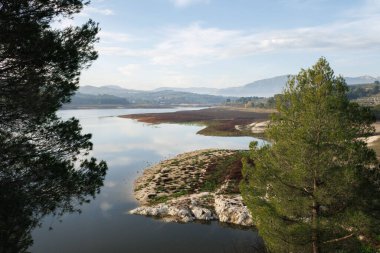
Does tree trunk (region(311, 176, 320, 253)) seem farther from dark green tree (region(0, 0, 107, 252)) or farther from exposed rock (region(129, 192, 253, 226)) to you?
exposed rock (region(129, 192, 253, 226))

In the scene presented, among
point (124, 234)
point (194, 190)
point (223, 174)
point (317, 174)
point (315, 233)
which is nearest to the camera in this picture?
point (317, 174)

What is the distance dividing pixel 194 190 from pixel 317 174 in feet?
74.5

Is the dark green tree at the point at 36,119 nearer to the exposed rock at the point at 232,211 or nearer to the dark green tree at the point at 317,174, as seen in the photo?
the dark green tree at the point at 317,174

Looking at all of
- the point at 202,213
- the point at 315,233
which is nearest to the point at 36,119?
the point at 315,233

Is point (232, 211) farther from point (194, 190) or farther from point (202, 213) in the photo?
point (194, 190)

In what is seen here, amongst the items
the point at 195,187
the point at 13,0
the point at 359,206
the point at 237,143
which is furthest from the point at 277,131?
the point at 237,143

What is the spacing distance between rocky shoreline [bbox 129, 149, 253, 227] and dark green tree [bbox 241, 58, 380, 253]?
37.9ft

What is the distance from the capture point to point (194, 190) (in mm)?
37031

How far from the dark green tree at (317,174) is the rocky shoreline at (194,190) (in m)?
11.6

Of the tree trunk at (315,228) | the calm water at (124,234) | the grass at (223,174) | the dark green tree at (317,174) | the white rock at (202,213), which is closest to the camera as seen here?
the dark green tree at (317,174)

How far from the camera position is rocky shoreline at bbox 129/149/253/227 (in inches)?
1148

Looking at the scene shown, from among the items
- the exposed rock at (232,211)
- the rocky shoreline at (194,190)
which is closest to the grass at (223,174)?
the rocky shoreline at (194,190)

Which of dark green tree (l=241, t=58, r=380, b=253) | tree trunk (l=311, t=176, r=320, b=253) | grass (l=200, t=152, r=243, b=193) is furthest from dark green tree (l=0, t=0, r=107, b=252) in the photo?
grass (l=200, t=152, r=243, b=193)

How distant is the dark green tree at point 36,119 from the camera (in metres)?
12.4
